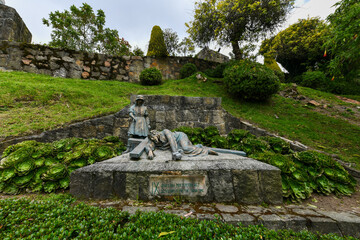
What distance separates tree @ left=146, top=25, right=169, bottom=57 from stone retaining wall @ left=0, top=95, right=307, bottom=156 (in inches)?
283

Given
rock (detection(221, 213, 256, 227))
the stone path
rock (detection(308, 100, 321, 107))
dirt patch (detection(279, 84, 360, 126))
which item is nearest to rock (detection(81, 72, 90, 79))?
the stone path

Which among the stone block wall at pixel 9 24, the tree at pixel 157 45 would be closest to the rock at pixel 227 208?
the tree at pixel 157 45

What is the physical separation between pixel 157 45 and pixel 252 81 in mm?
8386

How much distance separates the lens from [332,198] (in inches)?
106

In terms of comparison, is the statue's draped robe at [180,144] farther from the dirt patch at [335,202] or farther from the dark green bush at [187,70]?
the dark green bush at [187,70]

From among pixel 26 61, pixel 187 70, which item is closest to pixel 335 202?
pixel 187 70

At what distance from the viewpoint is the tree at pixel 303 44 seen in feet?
38.0

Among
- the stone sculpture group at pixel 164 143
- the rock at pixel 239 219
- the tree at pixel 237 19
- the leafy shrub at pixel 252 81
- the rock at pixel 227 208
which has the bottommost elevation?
the rock at pixel 227 208

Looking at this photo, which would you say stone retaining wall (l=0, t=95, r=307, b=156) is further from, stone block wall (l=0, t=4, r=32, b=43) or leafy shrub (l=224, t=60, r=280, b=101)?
stone block wall (l=0, t=4, r=32, b=43)

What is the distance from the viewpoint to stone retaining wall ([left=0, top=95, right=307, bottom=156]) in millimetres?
5043

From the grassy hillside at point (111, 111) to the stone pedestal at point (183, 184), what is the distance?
11.2 ft

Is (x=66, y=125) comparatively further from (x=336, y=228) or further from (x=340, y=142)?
(x=340, y=142)

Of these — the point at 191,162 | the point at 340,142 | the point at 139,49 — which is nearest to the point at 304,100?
the point at 340,142

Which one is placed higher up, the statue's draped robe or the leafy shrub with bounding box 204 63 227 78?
the leafy shrub with bounding box 204 63 227 78
